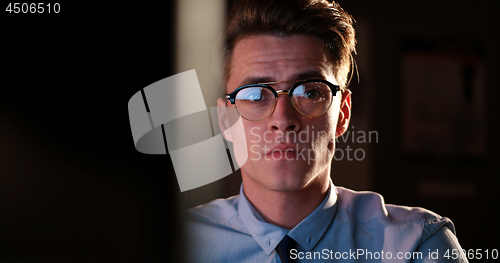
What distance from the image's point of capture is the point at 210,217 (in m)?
0.78

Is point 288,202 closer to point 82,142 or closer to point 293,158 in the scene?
point 293,158

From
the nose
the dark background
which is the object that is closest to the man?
the nose

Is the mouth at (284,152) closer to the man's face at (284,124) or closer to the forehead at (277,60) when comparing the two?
the man's face at (284,124)

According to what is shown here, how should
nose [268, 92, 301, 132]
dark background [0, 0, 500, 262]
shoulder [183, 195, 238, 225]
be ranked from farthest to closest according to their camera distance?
shoulder [183, 195, 238, 225]
nose [268, 92, 301, 132]
dark background [0, 0, 500, 262]

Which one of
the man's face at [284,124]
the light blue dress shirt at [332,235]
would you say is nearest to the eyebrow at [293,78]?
the man's face at [284,124]

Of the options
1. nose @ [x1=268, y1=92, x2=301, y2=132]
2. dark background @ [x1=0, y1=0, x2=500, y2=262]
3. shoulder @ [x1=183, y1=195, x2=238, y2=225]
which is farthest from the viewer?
shoulder @ [x1=183, y1=195, x2=238, y2=225]

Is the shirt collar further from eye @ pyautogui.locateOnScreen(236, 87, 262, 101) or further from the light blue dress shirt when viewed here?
eye @ pyautogui.locateOnScreen(236, 87, 262, 101)

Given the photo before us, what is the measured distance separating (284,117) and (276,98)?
4 centimetres

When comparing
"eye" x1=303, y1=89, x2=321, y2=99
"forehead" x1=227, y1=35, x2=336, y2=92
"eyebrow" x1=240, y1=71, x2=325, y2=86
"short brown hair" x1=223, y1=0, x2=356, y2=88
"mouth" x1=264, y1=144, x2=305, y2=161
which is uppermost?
"short brown hair" x1=223, y1=0, x2=356, y2=88

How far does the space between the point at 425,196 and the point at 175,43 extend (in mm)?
991

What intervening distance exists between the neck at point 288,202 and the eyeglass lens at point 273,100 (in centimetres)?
16

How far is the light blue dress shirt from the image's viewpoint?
705mm

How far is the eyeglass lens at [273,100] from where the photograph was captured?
2.19 ft

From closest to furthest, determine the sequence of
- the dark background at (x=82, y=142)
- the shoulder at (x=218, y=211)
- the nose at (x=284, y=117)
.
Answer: the dark background at (x=82, y=142) → the nose at (x=284, y=117) → the shoulder at (x=218, y=211)
